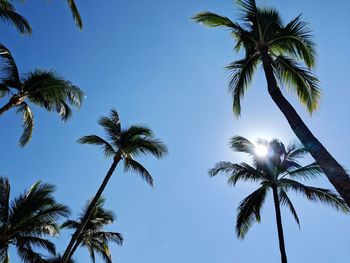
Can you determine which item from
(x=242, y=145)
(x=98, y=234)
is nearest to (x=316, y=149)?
(x=242, y=145)

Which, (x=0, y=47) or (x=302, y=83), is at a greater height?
(x=0, y=47)

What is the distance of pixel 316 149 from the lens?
6461 mm

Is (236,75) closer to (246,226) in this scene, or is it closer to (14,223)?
(246,226)

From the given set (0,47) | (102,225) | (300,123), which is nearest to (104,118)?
(0,47)

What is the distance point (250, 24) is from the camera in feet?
37.4

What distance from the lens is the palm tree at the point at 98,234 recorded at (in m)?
21.4

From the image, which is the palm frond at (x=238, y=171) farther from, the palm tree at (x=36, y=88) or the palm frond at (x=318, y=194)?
the palm tree at (x=36, y=88)

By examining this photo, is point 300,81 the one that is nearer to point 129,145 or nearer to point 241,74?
point 241,74

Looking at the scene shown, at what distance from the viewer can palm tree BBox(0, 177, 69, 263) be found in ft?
51.8

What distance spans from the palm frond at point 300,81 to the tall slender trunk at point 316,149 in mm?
1811

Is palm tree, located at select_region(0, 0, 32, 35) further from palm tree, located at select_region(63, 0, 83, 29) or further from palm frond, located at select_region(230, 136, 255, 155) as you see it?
palm frond, located at select_region(230, 136, 255, 155)

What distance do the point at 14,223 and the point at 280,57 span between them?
13.8 metres

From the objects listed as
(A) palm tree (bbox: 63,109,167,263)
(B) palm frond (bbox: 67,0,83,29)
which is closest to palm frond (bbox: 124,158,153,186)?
(A) palm tree (bbox: 63,109,167,263)

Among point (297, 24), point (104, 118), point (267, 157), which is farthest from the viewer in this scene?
point (104, 118)
